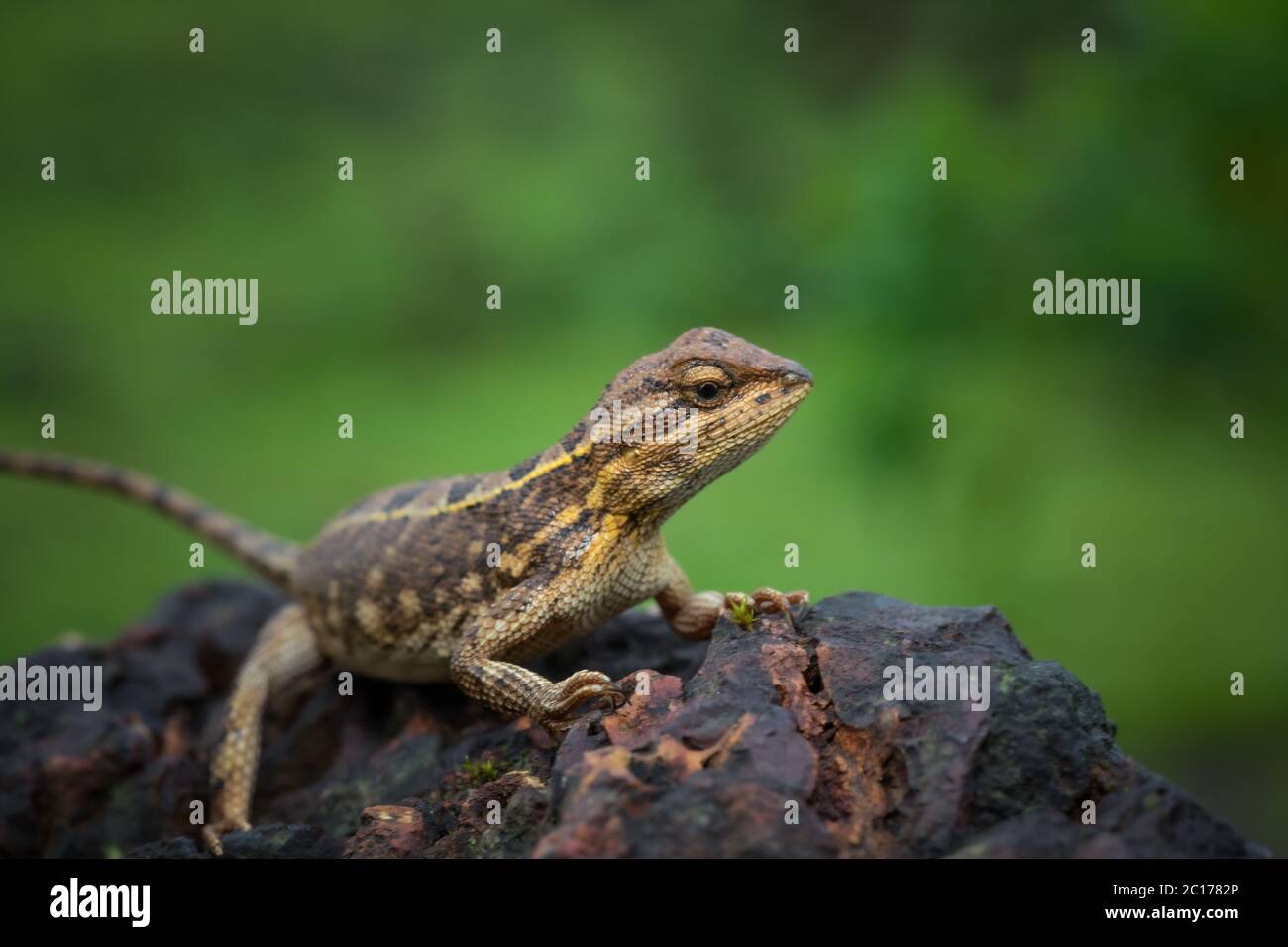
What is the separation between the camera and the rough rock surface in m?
3.27

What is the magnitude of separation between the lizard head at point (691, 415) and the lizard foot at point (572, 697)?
0.82 m

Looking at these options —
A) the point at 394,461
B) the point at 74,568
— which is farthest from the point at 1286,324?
the point at 74,568

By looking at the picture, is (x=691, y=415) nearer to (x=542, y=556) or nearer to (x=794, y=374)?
(x=794, y=374)

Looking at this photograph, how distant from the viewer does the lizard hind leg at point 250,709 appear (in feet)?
17.8

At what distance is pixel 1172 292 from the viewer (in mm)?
9250

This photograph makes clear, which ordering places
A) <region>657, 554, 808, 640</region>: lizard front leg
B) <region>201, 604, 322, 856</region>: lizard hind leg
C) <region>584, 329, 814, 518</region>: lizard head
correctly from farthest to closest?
<region>201, 604, 322, 856</region>: lizard hind leg < <region>657, 554, 808, 640</region>: lizard front leg < <region>584, 329, 814, 518</region>: lizard head

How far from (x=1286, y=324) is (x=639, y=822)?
8.45 m

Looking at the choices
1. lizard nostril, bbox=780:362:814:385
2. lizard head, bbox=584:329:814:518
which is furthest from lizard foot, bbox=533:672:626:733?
lizard nostril, bbox=780:362:814:385

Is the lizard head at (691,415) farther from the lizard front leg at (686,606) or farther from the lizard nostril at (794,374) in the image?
the lizard front leg at (686,606)

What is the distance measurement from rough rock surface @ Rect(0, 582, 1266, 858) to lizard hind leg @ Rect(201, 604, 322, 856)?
18 cm

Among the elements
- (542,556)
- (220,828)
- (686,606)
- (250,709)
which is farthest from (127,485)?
(686,606)

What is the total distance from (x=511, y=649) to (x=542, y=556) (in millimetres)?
403

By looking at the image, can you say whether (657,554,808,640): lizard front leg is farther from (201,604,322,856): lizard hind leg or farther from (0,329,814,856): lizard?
(201,604,322,856): lizard hind leg

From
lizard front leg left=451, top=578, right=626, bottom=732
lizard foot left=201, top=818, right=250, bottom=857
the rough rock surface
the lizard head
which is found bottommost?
lizard foot left=201, top=818, right=250, bottom=857
